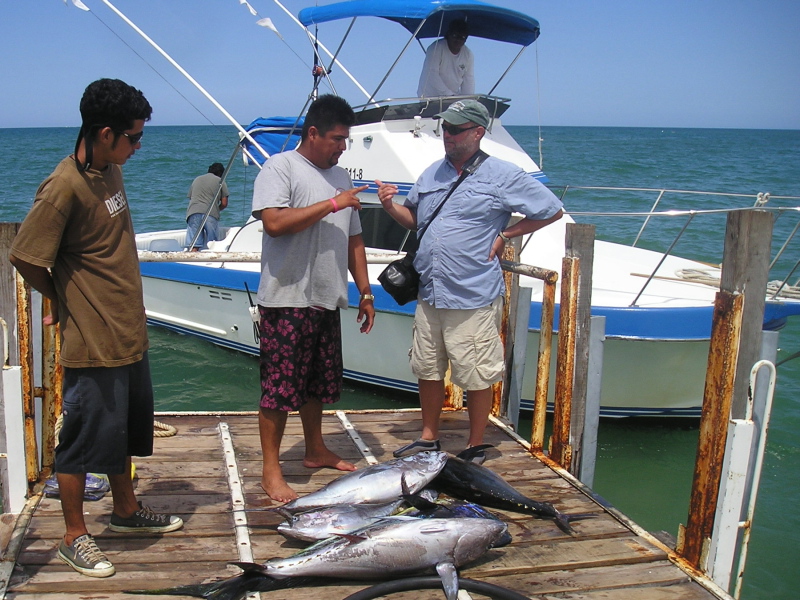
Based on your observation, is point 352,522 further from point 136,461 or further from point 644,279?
point 644,279

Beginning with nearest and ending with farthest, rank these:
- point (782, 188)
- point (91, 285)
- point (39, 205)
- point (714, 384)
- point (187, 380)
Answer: point (39, 205) < point (91, 285) < point (714, 384) < point (187, 380) < point (782, 188)

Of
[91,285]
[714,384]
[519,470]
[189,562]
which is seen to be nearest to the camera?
[91,285]

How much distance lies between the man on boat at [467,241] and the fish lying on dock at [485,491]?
43 cm

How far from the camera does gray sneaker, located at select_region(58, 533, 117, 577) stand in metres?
2.90

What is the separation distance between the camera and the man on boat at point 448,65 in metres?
7.95

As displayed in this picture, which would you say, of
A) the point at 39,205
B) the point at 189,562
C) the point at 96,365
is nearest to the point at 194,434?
the point at 189,562

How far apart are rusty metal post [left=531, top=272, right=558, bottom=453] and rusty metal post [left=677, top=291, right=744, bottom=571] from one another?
1104 millimetres

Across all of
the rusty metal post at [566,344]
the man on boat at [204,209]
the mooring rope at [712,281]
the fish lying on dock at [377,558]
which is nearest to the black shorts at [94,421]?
the fish lying on dock at [377,558]

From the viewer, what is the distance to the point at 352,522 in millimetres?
3236

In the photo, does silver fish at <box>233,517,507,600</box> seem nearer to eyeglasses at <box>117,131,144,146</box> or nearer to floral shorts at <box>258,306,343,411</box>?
floral shorts at <box>258,306,343,411</box>

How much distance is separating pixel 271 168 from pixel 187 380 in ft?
20.8

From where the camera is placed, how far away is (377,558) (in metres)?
2.96

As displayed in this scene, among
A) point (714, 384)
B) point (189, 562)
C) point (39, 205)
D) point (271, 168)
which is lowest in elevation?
point (189, 562)

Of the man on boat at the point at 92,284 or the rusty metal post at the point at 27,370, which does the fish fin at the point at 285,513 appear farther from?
the rusty metal post at the point at 27,370
